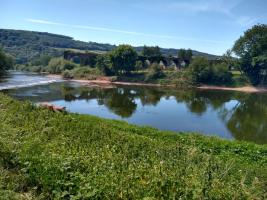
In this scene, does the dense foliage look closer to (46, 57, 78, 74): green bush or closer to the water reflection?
the water reflection

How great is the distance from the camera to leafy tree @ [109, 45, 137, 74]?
86.9 metres

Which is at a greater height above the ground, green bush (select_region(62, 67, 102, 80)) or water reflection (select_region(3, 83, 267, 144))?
green bush (select_region(62, 67, 102, 80))

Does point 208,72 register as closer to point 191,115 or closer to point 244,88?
point 244,88

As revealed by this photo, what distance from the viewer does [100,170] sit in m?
9.75

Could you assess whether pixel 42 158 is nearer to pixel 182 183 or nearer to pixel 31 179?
pixel 31 179

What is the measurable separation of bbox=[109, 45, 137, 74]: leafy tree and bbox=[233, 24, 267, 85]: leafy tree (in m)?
27.1

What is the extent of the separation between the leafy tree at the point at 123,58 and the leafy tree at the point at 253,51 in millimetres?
27071

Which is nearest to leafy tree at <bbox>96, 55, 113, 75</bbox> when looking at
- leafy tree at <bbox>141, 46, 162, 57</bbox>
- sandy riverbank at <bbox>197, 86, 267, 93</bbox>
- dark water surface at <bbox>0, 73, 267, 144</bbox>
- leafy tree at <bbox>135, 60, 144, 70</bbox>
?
leafy tree at <bbox>135, 60, 144, 70</bbox>

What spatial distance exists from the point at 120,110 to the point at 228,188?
32.7m

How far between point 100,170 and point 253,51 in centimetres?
8189

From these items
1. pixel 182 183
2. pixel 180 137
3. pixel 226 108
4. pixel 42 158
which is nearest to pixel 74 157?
pixel 42 158

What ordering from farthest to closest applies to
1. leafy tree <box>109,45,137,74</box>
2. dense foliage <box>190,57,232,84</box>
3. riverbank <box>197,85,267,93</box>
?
1. leafy tree <box>109,45,137,74</box>
2. dense foliage <box>190,57,232,84</box>
3. riverbank <box>197,85,267,93</box>

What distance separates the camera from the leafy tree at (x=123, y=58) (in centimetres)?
8694

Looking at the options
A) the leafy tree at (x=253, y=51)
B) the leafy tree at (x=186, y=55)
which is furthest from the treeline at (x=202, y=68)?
the leafy tree at (x=186, y=55)
